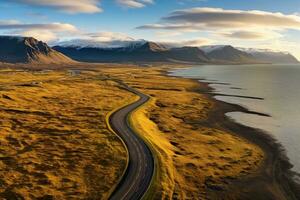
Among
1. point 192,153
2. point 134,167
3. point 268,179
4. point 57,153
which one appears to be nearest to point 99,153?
point 57,153

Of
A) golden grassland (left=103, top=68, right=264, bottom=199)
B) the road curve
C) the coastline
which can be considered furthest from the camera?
golden grassland (left=103, top=68, right=264, bottom=199)

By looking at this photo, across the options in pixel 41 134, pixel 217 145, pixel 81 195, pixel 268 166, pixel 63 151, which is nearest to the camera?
pixel 81 195

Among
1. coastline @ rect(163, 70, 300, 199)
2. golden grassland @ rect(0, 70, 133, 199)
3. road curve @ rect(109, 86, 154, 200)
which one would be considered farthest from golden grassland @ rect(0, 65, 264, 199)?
coastline @ rect(163, 70, 300, 199)

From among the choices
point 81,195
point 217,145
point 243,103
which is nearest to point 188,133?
point 217,145

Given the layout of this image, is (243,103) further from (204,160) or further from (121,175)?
(121,175)

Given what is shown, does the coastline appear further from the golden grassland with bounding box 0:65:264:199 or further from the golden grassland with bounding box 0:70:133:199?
the golden grassland with bounding box 0:70:133:199

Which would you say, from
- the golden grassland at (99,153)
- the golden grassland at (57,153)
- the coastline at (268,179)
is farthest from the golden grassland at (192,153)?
the golden grassland at (57,153)
